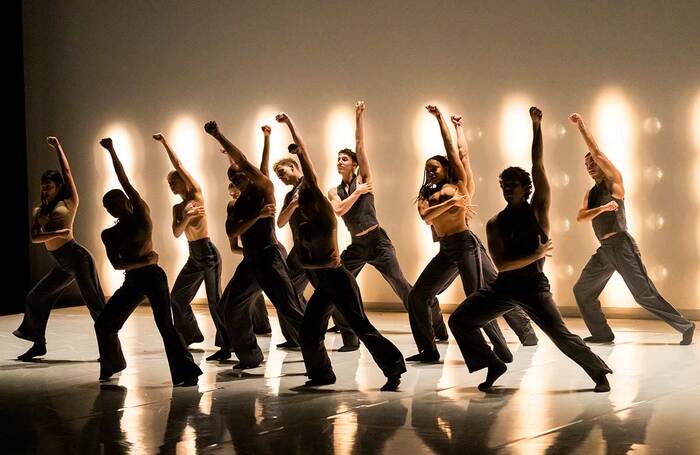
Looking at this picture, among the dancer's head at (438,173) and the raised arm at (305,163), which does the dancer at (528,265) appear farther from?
the dancer's head at (438,173)

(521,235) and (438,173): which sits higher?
(438,173)

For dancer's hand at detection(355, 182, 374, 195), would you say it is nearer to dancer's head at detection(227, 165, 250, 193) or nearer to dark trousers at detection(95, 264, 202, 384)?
dancer's head at detection(227, 165, 250, 193)

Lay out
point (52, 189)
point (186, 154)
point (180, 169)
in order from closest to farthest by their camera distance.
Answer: point (52, 189)
point (180, 169)
point (186, 154)

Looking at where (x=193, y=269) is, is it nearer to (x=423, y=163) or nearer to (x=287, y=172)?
(x=287, y=172)

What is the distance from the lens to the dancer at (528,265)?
22.2 ft

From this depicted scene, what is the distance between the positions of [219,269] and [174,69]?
4.55m

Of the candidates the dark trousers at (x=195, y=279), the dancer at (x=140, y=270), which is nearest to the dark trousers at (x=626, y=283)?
the dark trousers at (x=195, y=279)

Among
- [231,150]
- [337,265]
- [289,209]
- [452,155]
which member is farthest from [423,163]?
[337,265]

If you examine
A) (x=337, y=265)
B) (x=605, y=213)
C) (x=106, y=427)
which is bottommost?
(x=106, y=427)

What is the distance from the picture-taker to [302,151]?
712 cm

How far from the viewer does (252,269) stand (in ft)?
26.1

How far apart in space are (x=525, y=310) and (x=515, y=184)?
75cm

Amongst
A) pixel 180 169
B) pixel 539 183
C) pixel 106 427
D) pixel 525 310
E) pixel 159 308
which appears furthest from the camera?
pixel 180 169

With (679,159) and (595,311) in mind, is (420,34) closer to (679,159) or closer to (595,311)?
(679,159)
